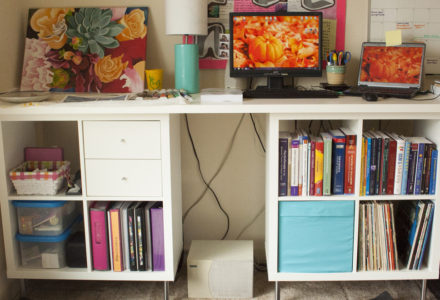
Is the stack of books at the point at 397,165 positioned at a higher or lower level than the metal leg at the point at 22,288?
higher

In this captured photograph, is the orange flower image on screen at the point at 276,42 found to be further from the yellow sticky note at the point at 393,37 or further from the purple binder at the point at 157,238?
the purple binder at the point at 157,238

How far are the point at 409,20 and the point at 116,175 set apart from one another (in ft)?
5.00

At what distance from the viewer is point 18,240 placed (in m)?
2.07

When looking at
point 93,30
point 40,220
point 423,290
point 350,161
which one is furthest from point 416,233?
point 93,30

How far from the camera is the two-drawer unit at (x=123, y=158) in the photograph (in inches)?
75.7

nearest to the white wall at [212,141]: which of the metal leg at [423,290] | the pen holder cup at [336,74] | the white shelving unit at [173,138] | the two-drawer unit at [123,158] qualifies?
the pen holder cup at [336,74]

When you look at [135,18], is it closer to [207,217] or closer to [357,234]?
[207,217]

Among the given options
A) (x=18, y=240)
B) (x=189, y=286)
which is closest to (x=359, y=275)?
(x=189, y=286)

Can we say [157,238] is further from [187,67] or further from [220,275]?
[187,67]

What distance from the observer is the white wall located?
2258 mm

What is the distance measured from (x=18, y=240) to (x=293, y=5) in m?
1.63

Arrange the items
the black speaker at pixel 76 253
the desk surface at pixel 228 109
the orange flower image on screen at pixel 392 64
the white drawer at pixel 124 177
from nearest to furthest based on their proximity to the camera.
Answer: the desk surface at pixel 228 109
the white drawer at pixel 124 177
the black speaker at pixel 76 253
the orange flower image on screen at pixel 392 64

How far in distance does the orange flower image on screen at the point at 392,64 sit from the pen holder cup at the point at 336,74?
0.12 meters

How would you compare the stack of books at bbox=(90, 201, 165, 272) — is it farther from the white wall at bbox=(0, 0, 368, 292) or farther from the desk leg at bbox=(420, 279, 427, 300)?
the desk leg at bbox=(420, 279, 427, 300)
